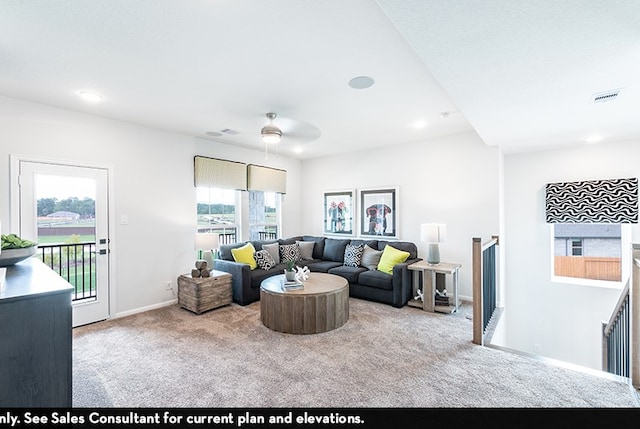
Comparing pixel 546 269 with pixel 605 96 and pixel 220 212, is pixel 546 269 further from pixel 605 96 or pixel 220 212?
pixel 220 212

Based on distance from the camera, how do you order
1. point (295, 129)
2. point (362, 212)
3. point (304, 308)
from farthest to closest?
point (362, 212), point (295, 129), point (304, 308)

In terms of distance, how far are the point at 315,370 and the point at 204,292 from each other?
82.3 inches

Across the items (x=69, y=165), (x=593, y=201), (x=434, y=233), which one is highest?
(x=69, y=165)

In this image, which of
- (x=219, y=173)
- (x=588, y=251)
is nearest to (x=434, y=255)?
(x=588, y=251)

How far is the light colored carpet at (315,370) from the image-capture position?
2.13 meters

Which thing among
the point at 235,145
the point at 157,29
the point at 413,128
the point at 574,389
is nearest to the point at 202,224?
the point at 235,145

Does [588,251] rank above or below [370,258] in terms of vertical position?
above

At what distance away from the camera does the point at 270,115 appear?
3.55m

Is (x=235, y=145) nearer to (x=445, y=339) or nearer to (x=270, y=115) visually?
(x=270, y=115)

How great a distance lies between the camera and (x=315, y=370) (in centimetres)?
252

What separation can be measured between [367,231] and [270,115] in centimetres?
300

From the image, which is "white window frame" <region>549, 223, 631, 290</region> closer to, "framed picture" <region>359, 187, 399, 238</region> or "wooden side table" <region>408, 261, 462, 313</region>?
"wooden side table" <region>408, 261, 462, 313</region>

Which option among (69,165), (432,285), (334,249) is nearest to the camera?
(69,165)

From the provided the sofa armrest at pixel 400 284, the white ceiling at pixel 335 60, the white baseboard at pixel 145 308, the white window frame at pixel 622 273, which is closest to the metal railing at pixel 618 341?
the white window frame at pixel 622 273
